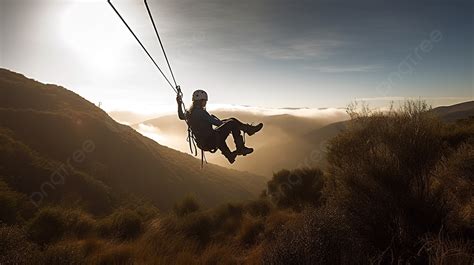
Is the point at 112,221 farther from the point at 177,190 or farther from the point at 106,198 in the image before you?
the point at 177,190

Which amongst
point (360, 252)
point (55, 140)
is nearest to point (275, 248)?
point (360, 252)

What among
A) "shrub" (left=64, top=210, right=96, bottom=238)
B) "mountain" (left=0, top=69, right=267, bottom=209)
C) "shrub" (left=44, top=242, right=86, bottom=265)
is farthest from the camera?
"mountain" (left=0, top=69, right=267, bottom=209)

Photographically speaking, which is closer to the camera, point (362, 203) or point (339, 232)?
point (339, 232)

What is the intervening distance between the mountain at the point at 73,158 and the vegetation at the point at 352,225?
2404 cm

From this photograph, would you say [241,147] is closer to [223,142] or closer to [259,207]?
[223,142]

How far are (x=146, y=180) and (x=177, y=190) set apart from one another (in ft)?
20.0

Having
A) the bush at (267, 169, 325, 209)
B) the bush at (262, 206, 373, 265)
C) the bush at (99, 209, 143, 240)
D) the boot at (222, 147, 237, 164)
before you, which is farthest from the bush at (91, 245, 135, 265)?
the bush at (267, 169, 325, 209)

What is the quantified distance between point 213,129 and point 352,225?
4605 millimetres

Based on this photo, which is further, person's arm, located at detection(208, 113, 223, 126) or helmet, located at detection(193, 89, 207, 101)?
helmet, located at detection(193, 89, 207, 101)

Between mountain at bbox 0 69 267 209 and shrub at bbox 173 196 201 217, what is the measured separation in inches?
724

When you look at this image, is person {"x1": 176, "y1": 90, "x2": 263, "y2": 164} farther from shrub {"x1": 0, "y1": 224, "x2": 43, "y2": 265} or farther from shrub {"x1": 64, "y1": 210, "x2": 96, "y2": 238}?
shrub {"x1": 64, "y1": 210, "x2": 96, "y2": 238}

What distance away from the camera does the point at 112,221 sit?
18.2 m

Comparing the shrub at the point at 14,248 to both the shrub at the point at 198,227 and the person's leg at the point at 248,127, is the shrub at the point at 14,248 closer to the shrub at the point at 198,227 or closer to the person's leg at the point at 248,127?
the person's leg at the point at 248,127

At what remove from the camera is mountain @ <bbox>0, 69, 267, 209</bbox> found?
4200cm
